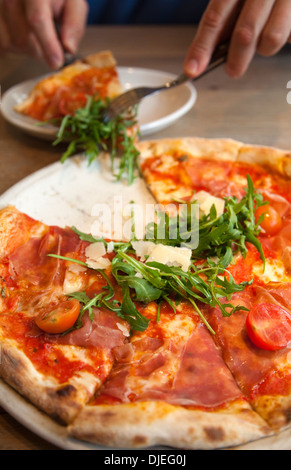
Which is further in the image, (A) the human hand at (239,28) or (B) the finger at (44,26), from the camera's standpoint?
(B) the finger at (44,26)

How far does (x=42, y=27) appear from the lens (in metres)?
3.18

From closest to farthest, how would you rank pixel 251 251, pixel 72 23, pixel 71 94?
1. pixel 251 251
2. pixel 71 94
3. pixel 72 23

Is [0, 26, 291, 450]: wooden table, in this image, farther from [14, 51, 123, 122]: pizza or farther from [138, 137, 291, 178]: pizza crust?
[138, 137, 291, 178]: pizza crust

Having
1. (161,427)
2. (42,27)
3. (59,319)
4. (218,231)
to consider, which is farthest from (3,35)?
(161,427)

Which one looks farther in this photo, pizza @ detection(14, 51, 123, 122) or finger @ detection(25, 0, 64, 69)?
finger @ detection(25, 0, 64, 69)

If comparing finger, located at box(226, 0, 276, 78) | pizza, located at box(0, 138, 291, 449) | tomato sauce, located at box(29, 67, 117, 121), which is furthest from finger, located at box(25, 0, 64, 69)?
pizza, located at box(0, 138, 291, 449)

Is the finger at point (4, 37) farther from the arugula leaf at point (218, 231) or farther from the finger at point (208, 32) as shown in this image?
the arugula leaf at point (218, 231)

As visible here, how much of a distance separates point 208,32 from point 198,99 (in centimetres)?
85

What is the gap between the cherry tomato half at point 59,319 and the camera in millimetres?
1634

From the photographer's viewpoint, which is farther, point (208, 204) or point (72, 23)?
point (72, 23)

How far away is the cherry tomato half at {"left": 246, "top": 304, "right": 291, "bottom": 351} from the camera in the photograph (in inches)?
63.3

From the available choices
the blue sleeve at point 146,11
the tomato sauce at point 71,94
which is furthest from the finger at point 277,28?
the blue sleeve at point 146,11

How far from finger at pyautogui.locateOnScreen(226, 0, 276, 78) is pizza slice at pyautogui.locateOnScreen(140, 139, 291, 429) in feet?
1.97

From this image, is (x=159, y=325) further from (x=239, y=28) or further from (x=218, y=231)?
(x=239, y=28)
